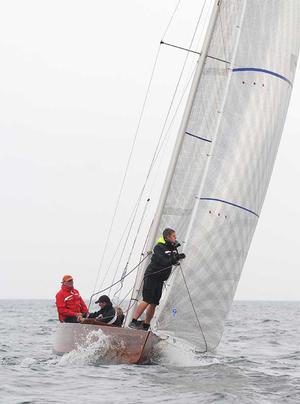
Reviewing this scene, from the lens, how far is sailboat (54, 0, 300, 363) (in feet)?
35.0

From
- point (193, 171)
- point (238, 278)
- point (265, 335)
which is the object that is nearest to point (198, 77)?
point (193, 171)

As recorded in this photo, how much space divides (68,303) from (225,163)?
313cm

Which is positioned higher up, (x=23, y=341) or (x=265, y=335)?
(x=265, y=335)

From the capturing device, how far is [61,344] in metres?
11.4

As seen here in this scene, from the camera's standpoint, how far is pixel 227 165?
10.8m

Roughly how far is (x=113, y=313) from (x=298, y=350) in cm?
492

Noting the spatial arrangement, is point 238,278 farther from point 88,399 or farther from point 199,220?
point 88,399

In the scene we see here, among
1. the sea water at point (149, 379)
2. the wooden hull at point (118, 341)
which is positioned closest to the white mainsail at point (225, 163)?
the wooden hull at point (118, 341)

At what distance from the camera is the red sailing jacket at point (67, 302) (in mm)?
12000

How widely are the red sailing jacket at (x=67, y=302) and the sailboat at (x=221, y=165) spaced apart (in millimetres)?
740

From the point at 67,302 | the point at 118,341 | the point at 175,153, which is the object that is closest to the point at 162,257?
the point at 118,341

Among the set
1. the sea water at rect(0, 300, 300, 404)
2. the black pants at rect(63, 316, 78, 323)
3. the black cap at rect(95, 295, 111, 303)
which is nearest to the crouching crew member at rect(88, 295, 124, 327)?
the black cap at rect(95, 295, 111, 303)

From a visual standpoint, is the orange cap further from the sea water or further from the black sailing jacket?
the black sailing jacket

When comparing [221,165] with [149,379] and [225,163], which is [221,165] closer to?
[225,163]
